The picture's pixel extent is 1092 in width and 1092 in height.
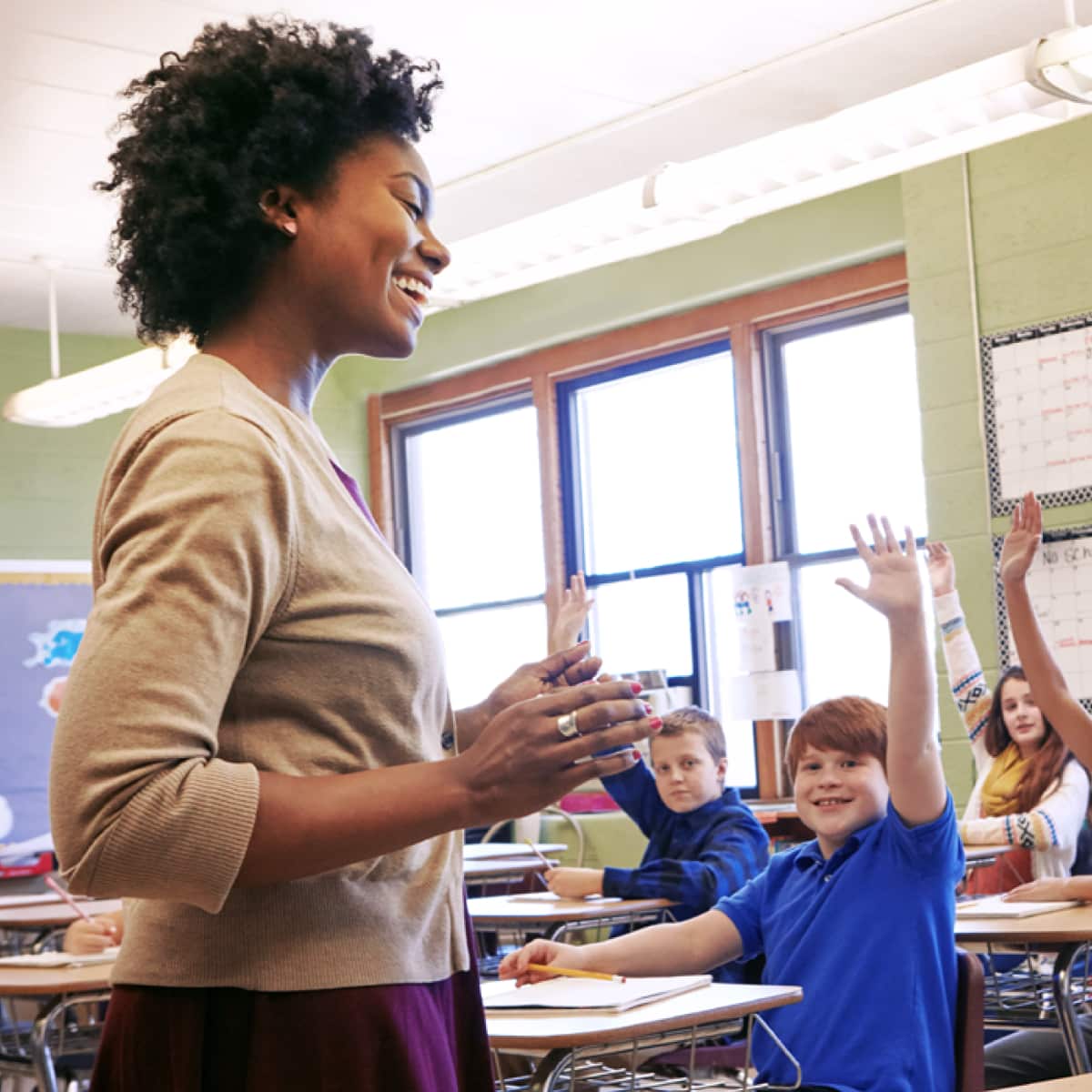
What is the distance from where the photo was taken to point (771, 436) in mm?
5969

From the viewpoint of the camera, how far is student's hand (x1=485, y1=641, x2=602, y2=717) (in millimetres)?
1019

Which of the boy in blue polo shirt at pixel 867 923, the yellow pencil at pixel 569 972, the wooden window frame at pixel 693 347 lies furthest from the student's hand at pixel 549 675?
the wooden window frame at pixel 693 347

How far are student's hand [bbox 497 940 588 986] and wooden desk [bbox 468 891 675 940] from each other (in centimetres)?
121

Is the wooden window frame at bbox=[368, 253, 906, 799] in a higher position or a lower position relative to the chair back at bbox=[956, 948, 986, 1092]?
higher

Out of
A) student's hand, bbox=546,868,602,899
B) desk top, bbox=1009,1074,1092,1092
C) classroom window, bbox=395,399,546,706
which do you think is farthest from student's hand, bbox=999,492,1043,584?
classroom window, bbox=395,399,546,706

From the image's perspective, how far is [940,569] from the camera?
4.96m

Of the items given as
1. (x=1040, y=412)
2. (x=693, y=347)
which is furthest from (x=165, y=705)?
(x=693, y=347)

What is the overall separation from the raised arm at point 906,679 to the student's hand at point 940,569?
2.80 m

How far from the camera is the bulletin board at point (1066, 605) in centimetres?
479

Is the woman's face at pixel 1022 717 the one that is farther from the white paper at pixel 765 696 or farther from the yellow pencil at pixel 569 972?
the yellow pencil at pixel 569 972

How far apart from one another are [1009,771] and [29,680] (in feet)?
14.2

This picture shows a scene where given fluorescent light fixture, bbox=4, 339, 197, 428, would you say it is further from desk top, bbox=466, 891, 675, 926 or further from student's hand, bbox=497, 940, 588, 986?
student's hand, bbox=497, 940, 588, 986

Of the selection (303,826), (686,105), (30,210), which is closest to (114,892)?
(303,826)

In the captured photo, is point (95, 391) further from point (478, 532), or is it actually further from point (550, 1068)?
point (550, 1068)
